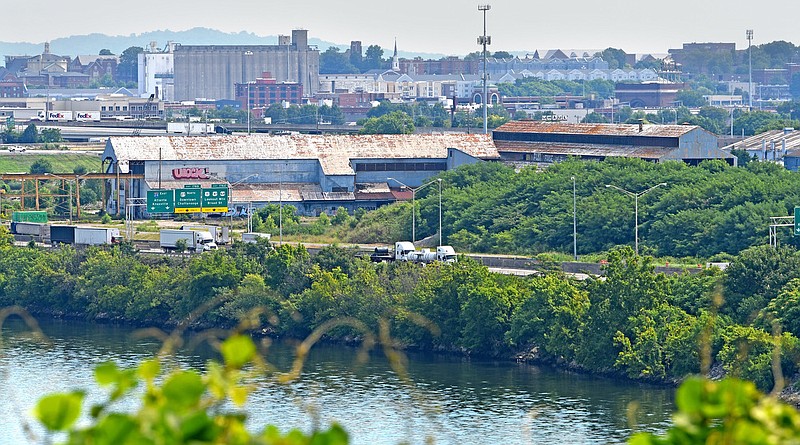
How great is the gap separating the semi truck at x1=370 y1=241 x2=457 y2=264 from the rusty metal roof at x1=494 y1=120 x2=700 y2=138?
2503 cm

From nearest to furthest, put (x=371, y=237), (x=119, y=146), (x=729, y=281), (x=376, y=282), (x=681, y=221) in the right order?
(x=729, y=281), (x=376, y=282), (x=681, y=221), (x=371, y=237), (x=119, y=146)

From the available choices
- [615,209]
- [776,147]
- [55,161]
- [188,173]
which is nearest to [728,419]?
[615,209]

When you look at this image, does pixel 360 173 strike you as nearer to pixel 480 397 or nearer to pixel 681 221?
pixel 681 221

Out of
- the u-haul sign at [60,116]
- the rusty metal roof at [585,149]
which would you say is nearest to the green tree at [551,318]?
the rusty metal roof at [585,149]

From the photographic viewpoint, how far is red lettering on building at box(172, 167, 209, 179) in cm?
9819

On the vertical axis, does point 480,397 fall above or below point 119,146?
below

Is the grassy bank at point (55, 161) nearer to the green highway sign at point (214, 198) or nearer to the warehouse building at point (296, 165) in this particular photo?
the warehouse building at point (296, 165)

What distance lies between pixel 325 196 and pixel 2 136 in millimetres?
72321

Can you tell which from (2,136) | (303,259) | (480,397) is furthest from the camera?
(2,136)

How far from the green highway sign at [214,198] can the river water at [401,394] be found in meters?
27.8

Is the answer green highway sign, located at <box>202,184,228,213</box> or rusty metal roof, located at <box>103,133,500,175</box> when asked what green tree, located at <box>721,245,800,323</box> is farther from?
rusty metal roof, located at <box>103,133,500,175</box>

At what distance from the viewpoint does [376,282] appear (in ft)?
213

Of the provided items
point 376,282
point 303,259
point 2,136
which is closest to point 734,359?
point 376,282

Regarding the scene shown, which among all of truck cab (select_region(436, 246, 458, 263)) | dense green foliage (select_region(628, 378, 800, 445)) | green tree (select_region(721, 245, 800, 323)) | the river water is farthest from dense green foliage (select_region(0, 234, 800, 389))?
dense green foliage (select_region(628, 378, 800, 445))
